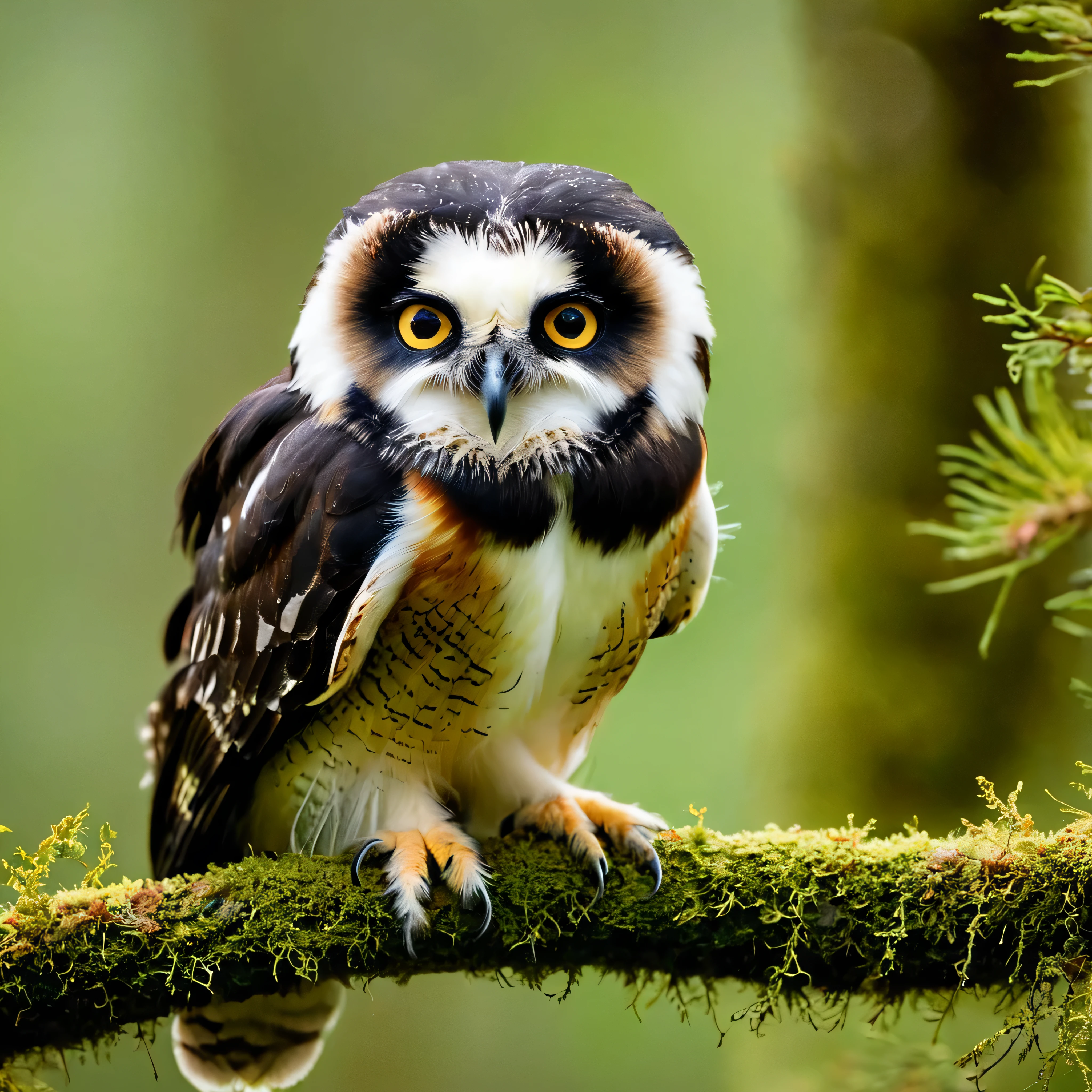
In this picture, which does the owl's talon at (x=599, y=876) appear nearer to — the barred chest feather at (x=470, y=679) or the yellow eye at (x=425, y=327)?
the barred chest feather at (x=470, y=679)

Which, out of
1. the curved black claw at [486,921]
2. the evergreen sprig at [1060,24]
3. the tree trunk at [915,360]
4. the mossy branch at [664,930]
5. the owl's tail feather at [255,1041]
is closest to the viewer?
the evergreen sprig at [1060,24]

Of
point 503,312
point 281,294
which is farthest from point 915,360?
point 281,294

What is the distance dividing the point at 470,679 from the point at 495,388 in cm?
53

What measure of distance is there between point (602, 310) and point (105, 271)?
5.08 metres

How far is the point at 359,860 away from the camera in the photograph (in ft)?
6.20

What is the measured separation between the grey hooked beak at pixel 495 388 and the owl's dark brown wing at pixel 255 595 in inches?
8.5

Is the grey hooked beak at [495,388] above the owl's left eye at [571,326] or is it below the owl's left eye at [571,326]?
below

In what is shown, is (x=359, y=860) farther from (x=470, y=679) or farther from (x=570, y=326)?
(x=570, y=326)

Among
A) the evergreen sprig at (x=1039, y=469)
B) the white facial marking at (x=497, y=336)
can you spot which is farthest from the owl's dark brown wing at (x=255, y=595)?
the evergreen sprig at (x=1039, y=469)

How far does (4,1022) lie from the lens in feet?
5.28

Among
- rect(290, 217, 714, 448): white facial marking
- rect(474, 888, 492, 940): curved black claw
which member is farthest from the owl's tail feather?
rect(290, 217, 714, 448): white facial marking

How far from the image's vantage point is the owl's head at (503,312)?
1.79 m

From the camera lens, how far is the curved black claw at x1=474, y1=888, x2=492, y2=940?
182cm

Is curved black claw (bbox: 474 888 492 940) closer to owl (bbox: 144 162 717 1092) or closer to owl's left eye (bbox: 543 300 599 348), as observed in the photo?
owl (bbox: 144 162 717 1092)
